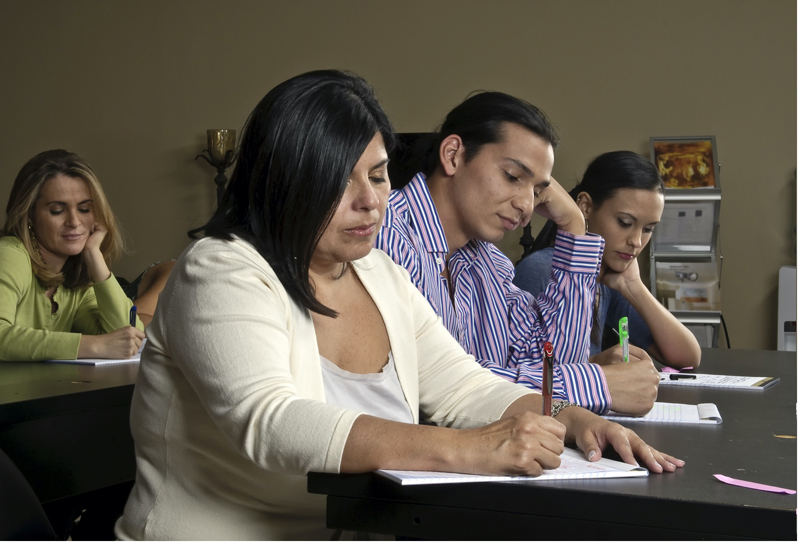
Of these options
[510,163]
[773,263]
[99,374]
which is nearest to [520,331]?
[510,163]

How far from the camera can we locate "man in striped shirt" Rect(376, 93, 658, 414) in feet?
6.03

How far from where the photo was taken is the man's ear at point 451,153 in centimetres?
194

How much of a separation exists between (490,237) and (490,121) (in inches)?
10.6

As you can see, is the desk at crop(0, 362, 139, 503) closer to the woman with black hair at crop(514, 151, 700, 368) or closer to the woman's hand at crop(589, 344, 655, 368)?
the woman's hand at crop(589, 344, 655, 368)

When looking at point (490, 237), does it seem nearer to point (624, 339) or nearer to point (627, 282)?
point (624, 339)

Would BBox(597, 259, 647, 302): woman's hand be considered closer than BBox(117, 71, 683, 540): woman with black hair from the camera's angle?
No

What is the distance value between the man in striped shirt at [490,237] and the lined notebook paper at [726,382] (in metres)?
0.23

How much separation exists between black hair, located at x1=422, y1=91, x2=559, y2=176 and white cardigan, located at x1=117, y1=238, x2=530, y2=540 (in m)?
0.94

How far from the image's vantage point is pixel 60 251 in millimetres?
2488

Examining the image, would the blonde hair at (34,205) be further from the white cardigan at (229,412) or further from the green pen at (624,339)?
the green pen at (624,339)

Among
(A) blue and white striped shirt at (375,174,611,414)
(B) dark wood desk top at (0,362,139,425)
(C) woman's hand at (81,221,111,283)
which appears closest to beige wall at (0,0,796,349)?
(C) woman's hand at (81,221,111,283)

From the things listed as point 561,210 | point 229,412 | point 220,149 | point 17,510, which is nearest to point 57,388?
point 17,510

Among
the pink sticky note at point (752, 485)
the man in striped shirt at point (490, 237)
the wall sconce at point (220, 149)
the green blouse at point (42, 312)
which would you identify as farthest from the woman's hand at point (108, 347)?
the wall sconce at point (220, 149)

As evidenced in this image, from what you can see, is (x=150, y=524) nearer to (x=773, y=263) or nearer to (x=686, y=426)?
(x=686, y=426)
